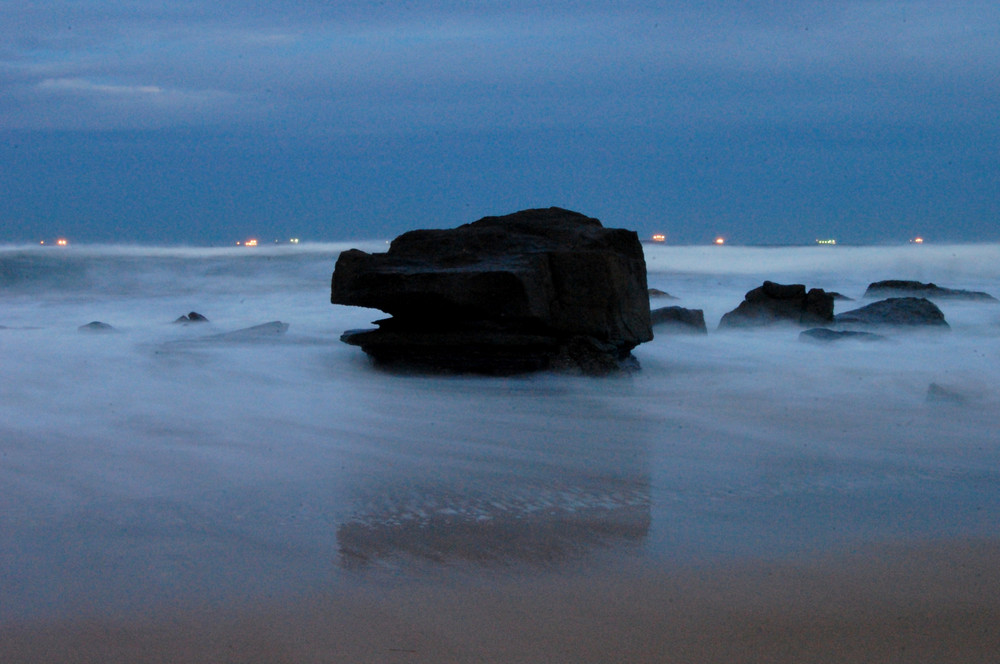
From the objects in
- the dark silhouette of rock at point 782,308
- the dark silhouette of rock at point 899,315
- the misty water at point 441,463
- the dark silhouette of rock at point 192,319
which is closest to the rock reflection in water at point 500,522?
the misty water at point 441,463

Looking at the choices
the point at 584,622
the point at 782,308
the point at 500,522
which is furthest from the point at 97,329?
the point at 584,622

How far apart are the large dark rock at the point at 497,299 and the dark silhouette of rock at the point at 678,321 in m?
2.35

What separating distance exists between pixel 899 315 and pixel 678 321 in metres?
2.51

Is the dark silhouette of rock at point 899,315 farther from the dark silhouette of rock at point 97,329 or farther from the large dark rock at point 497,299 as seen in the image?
the dark silhouette of rock at point 97,329

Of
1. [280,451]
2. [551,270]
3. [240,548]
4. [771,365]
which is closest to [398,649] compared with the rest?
[240,548]

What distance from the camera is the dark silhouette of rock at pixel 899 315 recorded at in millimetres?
9906

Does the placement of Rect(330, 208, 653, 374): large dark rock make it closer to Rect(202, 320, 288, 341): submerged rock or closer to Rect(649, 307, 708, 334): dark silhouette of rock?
Rect(202, 320, 288, 341): submerged rock

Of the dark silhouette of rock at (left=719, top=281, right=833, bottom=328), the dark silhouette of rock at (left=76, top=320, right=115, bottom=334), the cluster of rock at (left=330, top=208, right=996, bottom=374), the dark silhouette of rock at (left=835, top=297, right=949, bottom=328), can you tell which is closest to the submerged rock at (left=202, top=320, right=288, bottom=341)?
the dark silhouette of rock at (left=76, top=320, right=115, bottom=334)

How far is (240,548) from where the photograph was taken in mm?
2863

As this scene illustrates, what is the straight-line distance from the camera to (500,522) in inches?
126

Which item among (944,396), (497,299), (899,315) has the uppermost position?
(497,299)

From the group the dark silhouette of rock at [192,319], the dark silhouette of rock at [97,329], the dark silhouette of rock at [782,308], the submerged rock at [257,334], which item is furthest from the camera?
the dark silhouette of rock at [192,319]

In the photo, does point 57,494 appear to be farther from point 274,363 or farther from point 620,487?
point 274,363

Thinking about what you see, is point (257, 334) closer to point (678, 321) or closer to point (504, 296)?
point (504, 296)
